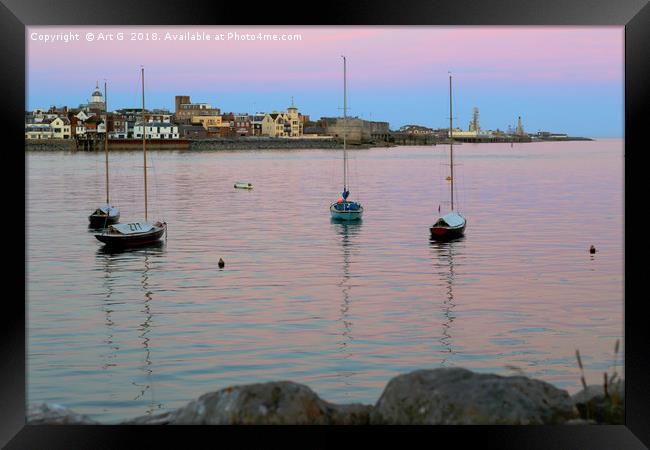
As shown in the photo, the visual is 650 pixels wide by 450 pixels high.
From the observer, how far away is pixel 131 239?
2517 centimetres

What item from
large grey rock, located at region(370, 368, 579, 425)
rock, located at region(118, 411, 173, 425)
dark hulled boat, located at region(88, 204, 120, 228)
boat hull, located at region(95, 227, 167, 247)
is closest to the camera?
large grey rock, located at region(370, 368, 579, 425)

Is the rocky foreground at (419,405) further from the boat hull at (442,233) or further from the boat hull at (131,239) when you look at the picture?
the boat hull at (442,233)

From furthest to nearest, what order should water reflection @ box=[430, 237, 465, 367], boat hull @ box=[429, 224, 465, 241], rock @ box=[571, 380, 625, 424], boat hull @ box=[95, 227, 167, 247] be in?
boat hull @ box=[429, 224, 465, 241]
boat hull @ box=[95, 227, 167, 247]
water reflection @ box=[430, 237, 465, 367]
rock @ box=[571, 380, 625, 424]

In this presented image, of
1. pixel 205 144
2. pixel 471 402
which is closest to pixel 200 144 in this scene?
pixel 205 144

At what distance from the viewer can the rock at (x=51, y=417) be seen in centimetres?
609

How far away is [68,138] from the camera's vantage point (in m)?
83.1

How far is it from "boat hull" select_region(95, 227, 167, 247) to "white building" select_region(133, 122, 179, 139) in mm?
58583

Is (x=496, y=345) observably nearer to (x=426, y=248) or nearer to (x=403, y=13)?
(x=403, y=13)

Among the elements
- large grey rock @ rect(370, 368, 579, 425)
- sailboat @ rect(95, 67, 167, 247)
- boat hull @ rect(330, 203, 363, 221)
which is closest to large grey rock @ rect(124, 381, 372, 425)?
large grey rock @ rect(370, 368, 579, 425)

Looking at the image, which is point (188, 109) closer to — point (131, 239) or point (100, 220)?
point (100, 220)

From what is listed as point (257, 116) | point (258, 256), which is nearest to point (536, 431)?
point (258, 256)

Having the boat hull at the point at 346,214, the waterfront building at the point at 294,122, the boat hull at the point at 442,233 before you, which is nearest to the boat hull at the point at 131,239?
the boat hull at the point at 442,233

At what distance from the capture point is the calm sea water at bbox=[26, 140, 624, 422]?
11.2 meters

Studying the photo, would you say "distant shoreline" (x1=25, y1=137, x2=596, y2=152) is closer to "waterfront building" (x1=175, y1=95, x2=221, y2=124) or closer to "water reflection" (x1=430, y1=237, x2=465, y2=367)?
"waterfront building" (x1=175, y1=95, x2=221, y2=124)
